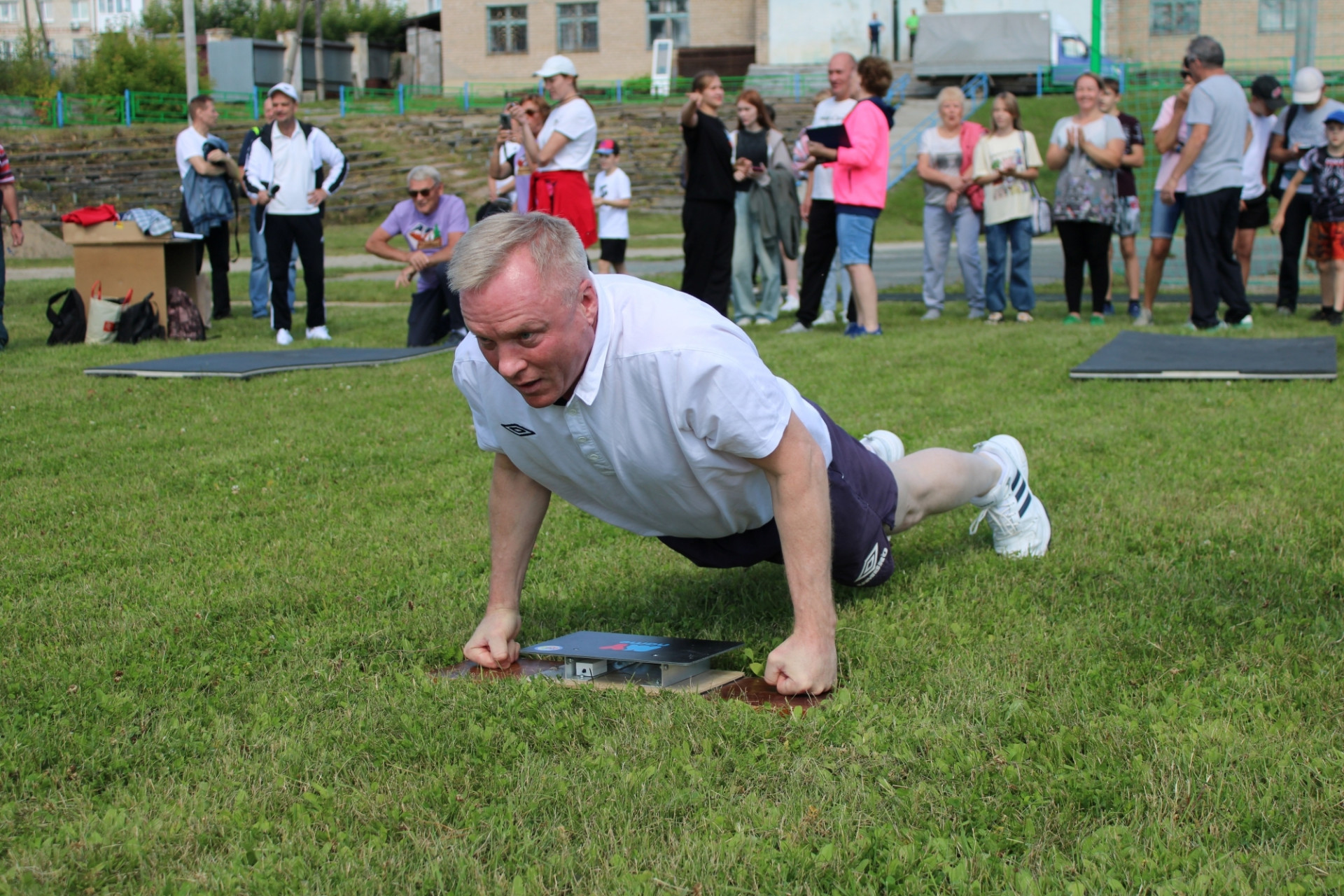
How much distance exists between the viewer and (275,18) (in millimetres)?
64562

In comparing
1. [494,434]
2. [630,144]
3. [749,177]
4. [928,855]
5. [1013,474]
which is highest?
[630,144]

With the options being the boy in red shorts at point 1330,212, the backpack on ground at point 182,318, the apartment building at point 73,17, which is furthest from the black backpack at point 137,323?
the apartment building at point 73,17

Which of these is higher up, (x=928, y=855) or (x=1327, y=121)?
(x=1327, y=121)

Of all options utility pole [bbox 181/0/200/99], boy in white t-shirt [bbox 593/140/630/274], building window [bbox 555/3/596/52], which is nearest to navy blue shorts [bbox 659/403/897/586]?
boy in white t-shirt [bbox 593/140/630/274]

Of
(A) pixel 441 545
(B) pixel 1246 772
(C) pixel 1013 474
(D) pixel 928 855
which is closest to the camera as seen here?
(D) pixel 928 855

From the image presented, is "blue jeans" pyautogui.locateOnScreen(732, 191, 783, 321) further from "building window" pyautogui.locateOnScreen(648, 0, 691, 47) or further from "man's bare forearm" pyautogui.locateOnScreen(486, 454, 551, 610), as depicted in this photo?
"building window" pyautogui.locateOnScreen(648, 0, 691, 47)

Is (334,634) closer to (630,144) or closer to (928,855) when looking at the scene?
(928,855)

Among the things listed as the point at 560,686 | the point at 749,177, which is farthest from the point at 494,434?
the point at 749,177

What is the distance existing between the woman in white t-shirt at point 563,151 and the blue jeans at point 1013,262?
4171 millimetres

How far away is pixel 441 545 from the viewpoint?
4.62m

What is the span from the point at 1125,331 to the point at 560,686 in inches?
300

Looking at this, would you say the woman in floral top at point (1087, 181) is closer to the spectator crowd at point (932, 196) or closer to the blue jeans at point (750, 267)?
the spectator crowd at point (932, 196)

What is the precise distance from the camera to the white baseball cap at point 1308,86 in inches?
421

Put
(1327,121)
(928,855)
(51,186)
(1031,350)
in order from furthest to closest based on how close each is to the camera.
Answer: (51,186)
(1327,121)
(1031,350)
(928,855)
